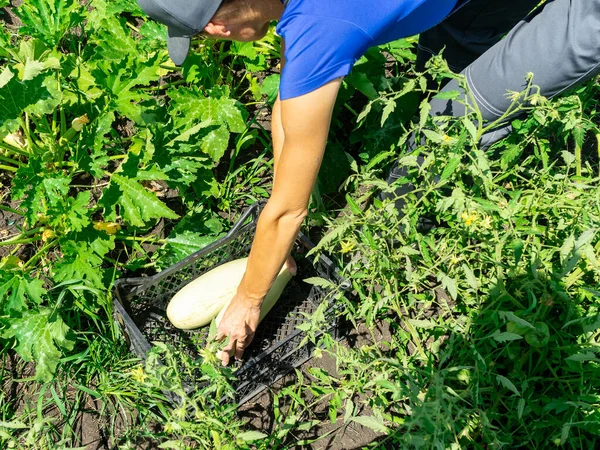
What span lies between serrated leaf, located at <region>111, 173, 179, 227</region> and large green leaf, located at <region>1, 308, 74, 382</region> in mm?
523

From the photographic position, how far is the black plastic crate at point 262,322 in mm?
2522

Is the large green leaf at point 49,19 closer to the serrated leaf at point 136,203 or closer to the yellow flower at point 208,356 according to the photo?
the serrated leaf at point 136,203

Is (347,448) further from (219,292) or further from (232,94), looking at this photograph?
(232,94)

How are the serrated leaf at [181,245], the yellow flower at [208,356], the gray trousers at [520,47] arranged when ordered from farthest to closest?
the serrated leaf at [181,245] → the gray trousers at [520,47] → the yellow flower at [208,356]

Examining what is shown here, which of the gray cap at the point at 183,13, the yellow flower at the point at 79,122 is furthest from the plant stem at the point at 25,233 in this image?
the gray cap at the point at 183,13

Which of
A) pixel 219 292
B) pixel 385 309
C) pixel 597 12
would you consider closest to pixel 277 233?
pixel 219 292

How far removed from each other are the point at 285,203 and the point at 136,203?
90 centimetres

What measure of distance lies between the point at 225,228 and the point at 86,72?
1051 mm

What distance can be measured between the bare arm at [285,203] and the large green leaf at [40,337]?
0.68 meters

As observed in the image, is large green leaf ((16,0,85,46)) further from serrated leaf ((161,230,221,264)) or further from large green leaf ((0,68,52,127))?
serrated leaf ((161,230,221,264))

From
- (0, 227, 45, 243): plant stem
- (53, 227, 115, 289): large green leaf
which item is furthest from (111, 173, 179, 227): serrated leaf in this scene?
(0, 227, 45, 243): plant stem

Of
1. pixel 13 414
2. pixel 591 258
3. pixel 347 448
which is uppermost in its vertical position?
pixel 591 258

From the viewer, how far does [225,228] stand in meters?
3.02

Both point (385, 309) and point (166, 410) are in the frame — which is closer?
point (166, 410)
